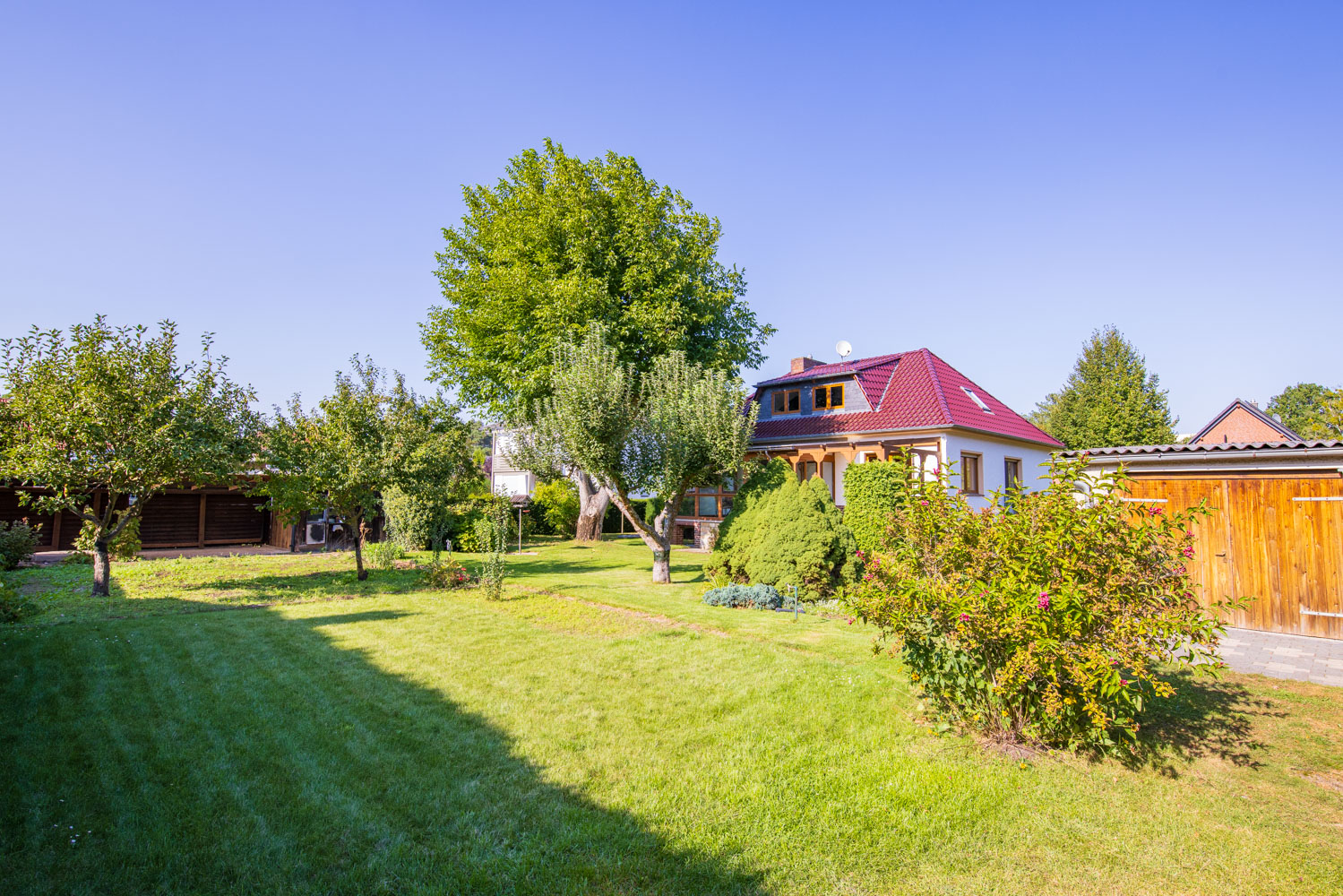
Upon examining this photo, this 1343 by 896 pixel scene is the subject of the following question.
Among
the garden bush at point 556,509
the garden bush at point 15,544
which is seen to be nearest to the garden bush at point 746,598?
the garden bush at point 15,544

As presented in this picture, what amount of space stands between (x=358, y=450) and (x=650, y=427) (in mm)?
6195

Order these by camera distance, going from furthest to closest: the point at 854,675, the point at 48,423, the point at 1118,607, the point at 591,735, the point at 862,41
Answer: the point at 862,41
the point at 48,423
the point at 854,675
the point at 591,735
the point at 1118,607

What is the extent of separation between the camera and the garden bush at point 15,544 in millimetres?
13867

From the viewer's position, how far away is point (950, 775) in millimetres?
4648

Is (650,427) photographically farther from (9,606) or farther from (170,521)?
(170,521)

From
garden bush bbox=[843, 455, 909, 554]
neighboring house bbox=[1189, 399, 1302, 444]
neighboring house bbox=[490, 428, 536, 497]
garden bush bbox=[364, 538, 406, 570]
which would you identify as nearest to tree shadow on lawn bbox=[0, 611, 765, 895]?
garden bush bbox=[364, 538, 406, 570]

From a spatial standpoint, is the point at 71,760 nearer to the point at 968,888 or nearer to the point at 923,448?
the point at 968,888

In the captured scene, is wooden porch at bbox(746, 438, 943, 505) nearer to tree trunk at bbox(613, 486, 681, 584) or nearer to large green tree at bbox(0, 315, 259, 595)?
tree trunk at bbox(613, 486, 681, 584)

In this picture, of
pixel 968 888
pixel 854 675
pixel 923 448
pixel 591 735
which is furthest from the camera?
pixel 923 448

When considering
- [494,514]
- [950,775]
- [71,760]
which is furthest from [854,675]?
[494,514]

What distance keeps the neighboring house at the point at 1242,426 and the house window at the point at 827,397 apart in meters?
14.7

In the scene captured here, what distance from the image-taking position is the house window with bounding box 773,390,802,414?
23.8 m

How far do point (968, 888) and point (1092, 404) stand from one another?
3476 centimetres

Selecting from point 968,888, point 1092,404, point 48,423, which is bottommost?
point 968,888
